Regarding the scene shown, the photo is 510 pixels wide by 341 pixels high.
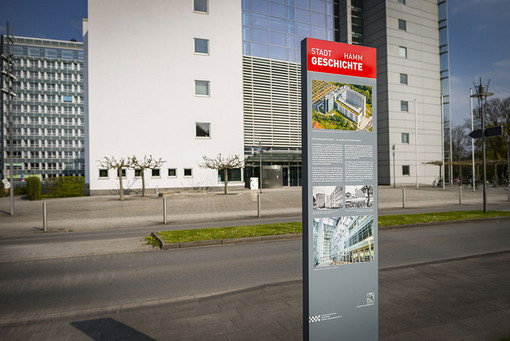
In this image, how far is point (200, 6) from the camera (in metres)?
34.3

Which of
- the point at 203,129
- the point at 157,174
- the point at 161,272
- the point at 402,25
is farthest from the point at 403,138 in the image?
the point at 161,272

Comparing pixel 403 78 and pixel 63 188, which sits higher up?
pixel 403 78

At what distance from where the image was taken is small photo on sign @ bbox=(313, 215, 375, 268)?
9.52 feet

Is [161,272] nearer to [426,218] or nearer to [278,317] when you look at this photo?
[278,317]

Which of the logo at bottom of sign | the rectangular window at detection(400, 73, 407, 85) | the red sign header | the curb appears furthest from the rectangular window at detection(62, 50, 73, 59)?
the logo at bottom of sign

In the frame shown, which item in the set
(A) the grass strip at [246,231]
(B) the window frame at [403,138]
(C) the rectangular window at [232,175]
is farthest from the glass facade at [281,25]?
(A) the grass strip at [246,231]

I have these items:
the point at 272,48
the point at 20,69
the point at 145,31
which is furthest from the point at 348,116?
the point at 20,69

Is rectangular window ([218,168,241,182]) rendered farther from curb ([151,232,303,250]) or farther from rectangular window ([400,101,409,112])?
curb ([151,232,303,250])

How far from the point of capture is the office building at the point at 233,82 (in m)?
31.0

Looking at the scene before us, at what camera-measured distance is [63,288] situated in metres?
5.73

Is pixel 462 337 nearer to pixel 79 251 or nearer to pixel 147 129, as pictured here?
pixel 79 251

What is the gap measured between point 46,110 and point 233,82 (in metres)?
82.2

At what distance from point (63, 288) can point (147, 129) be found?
2746cm

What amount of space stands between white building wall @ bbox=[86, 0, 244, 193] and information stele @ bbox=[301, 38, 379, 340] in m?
30.4
